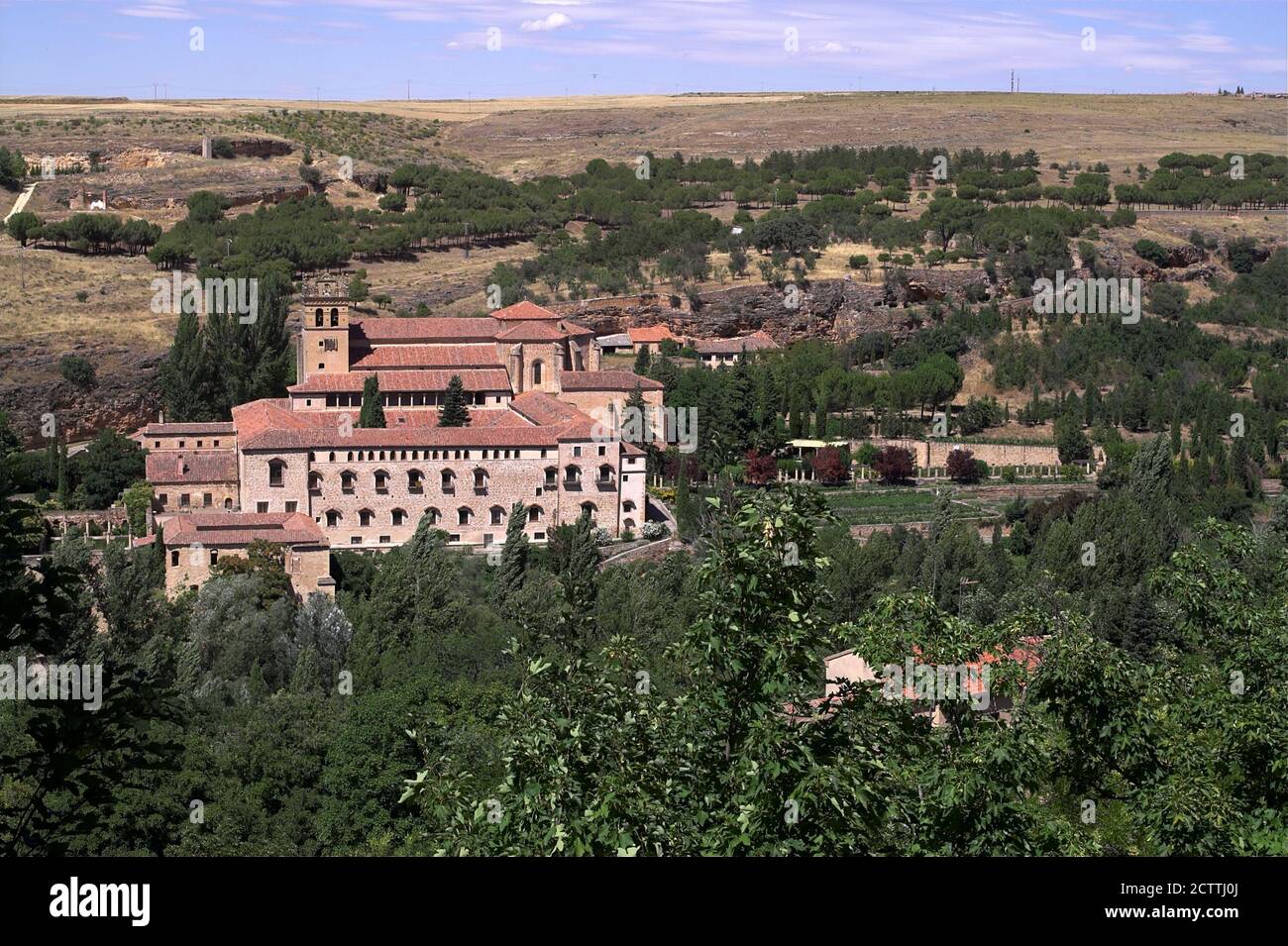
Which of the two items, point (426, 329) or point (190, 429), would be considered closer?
point (190, 429)

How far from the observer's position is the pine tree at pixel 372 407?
39.2m

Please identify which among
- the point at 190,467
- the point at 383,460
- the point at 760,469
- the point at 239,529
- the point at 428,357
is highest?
the point at 428,357

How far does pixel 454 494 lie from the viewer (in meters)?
37.4

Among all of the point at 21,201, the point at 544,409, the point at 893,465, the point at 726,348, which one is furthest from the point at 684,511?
the point at 21,201

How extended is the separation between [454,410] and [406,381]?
187cm

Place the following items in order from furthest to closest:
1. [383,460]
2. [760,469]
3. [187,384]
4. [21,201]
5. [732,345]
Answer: [21,201] < [732,345] < [760,469] < [187,384] < [383,460]

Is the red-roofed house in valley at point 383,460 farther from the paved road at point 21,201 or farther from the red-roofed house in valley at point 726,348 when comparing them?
the paved road at point 21,201

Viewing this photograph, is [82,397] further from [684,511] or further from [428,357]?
[684,511]

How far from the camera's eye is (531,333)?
1706 inches

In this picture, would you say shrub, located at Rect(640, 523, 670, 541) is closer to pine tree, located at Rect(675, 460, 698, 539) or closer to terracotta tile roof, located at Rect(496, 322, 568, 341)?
pine tree, located at Rect(675, 460, 698, 539)

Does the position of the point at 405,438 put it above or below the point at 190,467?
above

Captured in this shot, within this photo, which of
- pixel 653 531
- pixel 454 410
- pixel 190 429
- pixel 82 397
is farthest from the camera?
pixel 82 397

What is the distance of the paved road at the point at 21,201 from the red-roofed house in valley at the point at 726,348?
1067 inches

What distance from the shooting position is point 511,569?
33.2m
